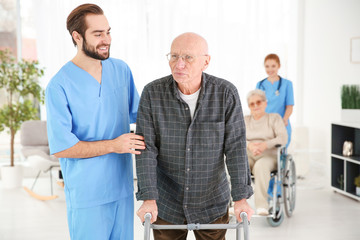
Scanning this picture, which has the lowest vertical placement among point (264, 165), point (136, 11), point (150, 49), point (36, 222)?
point (36, 222)

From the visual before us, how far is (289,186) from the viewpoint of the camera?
14.1 feet

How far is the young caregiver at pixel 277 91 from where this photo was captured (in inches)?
202

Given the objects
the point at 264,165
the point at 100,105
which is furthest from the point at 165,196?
the point at 264,165

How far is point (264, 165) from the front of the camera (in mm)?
4105

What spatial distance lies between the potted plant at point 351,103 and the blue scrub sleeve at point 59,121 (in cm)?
394

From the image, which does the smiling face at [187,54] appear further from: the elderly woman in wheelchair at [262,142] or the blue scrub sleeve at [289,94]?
the blue scrub sleeve at [289,94]

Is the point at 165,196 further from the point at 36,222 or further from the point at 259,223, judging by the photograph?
the point at 36,222

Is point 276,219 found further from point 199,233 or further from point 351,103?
point 199,233

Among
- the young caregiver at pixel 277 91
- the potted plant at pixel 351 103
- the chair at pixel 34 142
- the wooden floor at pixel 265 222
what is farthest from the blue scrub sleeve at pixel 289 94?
the chair at pixel 34 142

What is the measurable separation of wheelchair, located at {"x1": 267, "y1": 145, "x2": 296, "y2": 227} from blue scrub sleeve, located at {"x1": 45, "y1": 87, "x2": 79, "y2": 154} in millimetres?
2430

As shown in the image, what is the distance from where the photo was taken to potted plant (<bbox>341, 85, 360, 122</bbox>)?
5.22 meters

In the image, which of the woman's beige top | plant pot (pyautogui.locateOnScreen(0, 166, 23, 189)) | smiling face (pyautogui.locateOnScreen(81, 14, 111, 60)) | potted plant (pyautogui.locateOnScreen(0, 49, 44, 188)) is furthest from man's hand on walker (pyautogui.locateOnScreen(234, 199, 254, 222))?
plant pot (pyautogui.locateOnScreen(0, 166, 23, 189))

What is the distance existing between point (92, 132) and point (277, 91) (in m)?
3.40

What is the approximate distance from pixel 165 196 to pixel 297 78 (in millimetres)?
5416
